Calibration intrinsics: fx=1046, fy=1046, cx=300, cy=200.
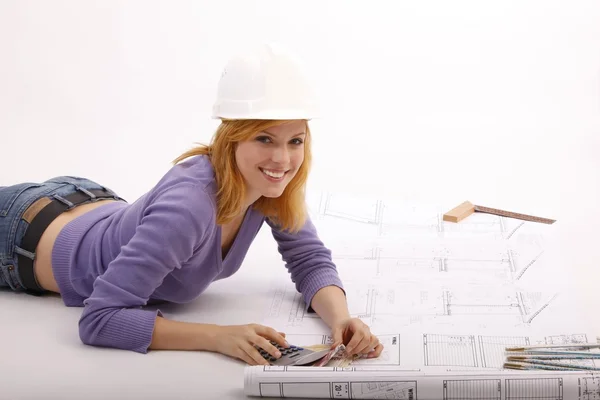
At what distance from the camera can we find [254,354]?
2.88 m

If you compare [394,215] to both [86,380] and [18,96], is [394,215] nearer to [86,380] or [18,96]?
[86,380]

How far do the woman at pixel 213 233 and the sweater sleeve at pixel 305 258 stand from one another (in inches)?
0.4

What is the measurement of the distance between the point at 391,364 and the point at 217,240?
0.64 metres

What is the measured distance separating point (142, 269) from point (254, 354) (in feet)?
1.29

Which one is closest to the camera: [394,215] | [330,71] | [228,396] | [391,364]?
[228,396]

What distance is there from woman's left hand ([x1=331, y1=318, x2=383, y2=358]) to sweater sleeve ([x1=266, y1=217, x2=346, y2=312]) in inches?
11.5

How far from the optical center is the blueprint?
120 inches

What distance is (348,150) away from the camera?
5156mm

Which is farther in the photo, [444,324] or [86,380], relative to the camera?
[444,324]

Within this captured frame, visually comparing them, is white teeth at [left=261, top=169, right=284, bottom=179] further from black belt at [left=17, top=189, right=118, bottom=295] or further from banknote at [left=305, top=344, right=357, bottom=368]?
black belt at [left=17, top=189, right=118, bottom=295]

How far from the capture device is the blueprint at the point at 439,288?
3.05 metres

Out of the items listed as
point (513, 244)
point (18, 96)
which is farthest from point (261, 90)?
point (18, 96)

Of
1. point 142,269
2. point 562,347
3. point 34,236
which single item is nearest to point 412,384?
point 562,347

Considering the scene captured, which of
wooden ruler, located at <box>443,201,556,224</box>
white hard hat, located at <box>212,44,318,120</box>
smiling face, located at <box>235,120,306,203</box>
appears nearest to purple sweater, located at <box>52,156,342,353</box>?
smiling face, located at <box>235,120,306,203</box>
